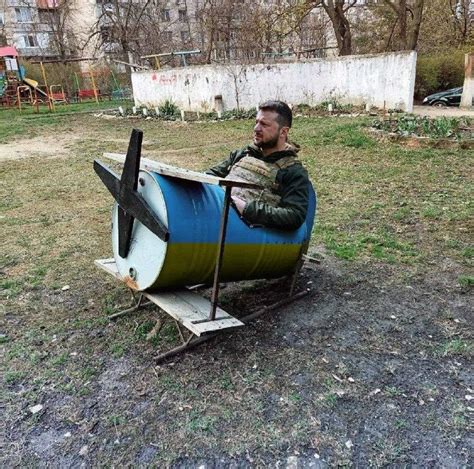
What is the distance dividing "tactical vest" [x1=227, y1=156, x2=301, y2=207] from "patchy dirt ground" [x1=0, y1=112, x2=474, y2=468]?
809 mm

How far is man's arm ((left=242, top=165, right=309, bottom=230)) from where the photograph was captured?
2.87m

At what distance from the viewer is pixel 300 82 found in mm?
16484

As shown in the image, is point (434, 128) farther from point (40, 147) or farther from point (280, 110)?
point (40, 147)

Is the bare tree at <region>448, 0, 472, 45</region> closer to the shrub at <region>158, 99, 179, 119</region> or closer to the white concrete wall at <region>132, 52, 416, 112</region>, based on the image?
the white concrete wall at <region>132, 52, 416, 112</region>

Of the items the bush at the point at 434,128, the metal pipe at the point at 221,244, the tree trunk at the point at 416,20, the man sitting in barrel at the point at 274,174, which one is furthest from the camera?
the tree trunk at the point at 416,20

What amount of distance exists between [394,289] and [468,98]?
15.0 metres

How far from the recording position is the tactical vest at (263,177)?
3.09 m

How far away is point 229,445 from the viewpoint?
2162 millimetres

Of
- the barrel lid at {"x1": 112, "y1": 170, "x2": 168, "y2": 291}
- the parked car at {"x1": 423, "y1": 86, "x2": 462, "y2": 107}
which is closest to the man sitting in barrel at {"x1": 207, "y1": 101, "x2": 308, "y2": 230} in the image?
the barrel lid at {"x1": 112, "y1": 170, "x2": 168, "y2": 291}

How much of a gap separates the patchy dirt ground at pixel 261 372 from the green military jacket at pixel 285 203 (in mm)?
696

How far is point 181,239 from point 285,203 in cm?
78

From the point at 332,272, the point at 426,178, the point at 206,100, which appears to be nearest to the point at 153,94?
the point at 206,100

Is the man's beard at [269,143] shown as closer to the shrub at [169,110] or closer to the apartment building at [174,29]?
the shrub at [169,110]

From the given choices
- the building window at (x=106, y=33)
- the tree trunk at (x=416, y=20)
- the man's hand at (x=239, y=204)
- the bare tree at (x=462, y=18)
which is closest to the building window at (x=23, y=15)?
the building window at (x=106, y=33)
